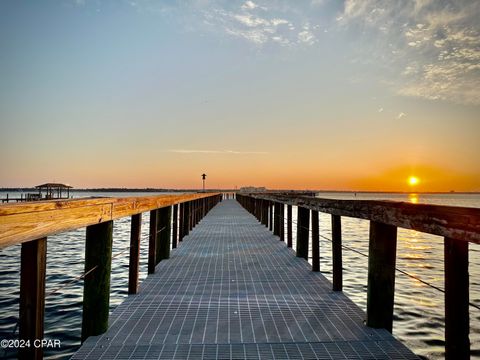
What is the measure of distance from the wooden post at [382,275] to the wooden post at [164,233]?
4339 mm

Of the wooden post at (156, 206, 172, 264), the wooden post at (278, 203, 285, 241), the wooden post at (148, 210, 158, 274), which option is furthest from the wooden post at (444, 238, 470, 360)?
the wooden post at (278, 203, 285, 241)

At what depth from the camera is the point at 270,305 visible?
174 inches

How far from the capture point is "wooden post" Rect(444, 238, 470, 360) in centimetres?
236

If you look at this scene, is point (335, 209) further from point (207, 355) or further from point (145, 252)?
point (145, 252)

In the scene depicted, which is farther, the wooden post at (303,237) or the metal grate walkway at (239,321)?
the wooden post at (303,237)

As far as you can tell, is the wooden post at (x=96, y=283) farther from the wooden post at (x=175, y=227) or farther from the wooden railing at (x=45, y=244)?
the wooden post at (x=175, y=227)

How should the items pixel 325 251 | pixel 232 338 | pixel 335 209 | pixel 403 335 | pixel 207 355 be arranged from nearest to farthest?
pixel 207 355 → pixel 232 338 → pixel 335 209 → pixel 403 335 → pixel 325 251

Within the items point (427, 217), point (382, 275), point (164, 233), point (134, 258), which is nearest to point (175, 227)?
point (164, 233)

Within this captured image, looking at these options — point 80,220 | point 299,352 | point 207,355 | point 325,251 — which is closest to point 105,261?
point 80,220

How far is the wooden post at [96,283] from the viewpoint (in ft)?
11.4

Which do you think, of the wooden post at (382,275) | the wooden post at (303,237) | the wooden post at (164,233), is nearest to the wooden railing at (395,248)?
the wooden post at (382,275)

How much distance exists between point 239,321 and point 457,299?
7.18 ft

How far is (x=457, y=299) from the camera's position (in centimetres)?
240

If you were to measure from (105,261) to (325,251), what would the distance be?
11.5 metres
